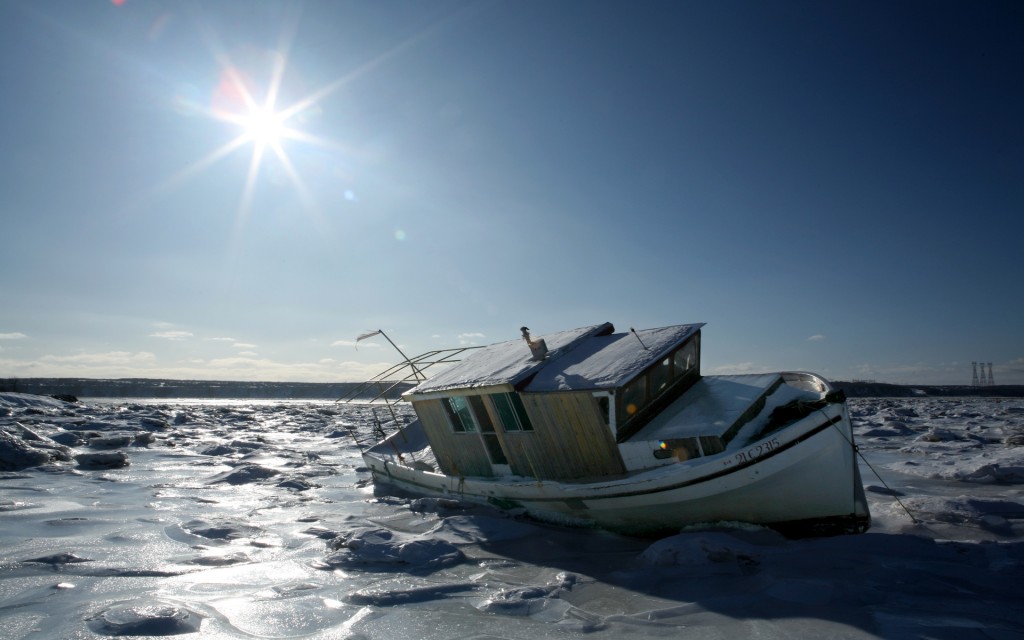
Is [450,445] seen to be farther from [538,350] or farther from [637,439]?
[637,439]

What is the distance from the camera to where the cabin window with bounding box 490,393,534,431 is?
10141 mm

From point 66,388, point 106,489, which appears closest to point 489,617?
point 106,489

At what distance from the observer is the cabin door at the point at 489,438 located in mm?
11094

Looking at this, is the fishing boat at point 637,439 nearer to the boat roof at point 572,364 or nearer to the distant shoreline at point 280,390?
the boat roof at point 572,364

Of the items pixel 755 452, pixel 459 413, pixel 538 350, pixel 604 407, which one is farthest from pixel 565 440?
pixel 755 452

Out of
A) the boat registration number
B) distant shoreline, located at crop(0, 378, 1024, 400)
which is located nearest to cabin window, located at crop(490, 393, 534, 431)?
the boat registration number

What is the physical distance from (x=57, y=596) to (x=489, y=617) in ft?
14.7

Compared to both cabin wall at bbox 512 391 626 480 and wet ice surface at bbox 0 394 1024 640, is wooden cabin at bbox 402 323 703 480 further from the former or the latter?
wet ice surface at bbox 0 394 1024 640

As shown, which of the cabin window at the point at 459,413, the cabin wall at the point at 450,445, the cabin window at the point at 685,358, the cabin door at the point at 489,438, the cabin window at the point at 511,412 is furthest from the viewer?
the cabin wall at the point at 450,445

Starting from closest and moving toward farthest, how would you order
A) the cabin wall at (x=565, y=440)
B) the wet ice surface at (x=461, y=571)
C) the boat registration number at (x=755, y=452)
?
the wet ice surface at (x=461, y=571), the boat registration number at (x=755, y=452), the cabin wall at (x=565, y=440)

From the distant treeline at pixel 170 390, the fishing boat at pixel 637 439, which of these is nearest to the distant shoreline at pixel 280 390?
the distant treeline at pixel 170 390

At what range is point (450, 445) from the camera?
12.3 m

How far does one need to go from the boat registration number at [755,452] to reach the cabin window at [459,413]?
5449 millimetres

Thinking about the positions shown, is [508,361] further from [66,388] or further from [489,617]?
[66,388]
